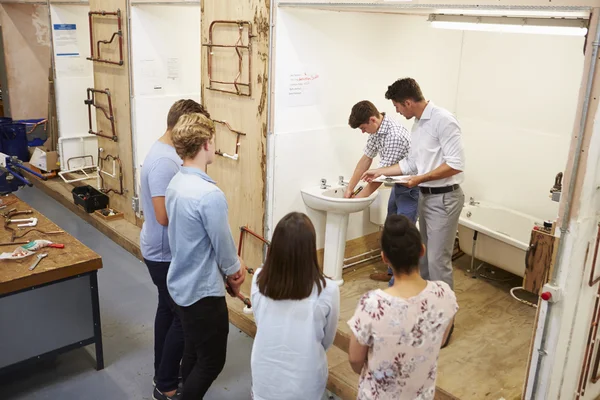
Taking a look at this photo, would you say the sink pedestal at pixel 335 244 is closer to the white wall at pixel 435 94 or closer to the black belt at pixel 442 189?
the white wall at pixel 435 94

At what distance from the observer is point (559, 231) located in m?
2.38

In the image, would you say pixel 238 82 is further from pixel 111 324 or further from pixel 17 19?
pixel 17 19

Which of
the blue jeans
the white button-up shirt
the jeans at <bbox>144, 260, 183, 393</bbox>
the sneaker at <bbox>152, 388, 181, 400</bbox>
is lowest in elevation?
the sneaker at <bbox>152, 388, 181, 400</bbox>

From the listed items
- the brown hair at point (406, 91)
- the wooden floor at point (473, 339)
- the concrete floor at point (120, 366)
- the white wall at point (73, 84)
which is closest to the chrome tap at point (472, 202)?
the wooden floor at point (473, 339)

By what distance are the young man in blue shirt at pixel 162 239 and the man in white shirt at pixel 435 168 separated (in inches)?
53.6

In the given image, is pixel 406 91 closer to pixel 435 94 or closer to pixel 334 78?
pixel 334 78

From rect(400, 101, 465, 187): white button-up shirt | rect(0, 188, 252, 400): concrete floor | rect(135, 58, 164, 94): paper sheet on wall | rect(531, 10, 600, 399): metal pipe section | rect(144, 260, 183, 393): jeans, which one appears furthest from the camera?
rect(135, 58, 164, 94): paper sheet on wall

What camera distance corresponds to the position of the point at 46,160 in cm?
704

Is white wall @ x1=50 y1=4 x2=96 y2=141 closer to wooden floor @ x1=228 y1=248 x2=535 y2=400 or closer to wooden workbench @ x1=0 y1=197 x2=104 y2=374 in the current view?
wooden workbench @ x1=0 y1=197 x2=104 y2=374

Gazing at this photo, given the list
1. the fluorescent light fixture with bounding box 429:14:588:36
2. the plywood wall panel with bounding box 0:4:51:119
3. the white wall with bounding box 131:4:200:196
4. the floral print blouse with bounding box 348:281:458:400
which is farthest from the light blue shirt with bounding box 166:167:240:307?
the plywood wall panel with bounding box 0:4:51:119

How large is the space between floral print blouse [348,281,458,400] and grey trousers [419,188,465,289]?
1.56 meters

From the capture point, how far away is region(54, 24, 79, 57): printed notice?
6.66 m

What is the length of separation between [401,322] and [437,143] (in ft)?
6.00

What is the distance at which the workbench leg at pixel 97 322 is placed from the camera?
3.31 meters
